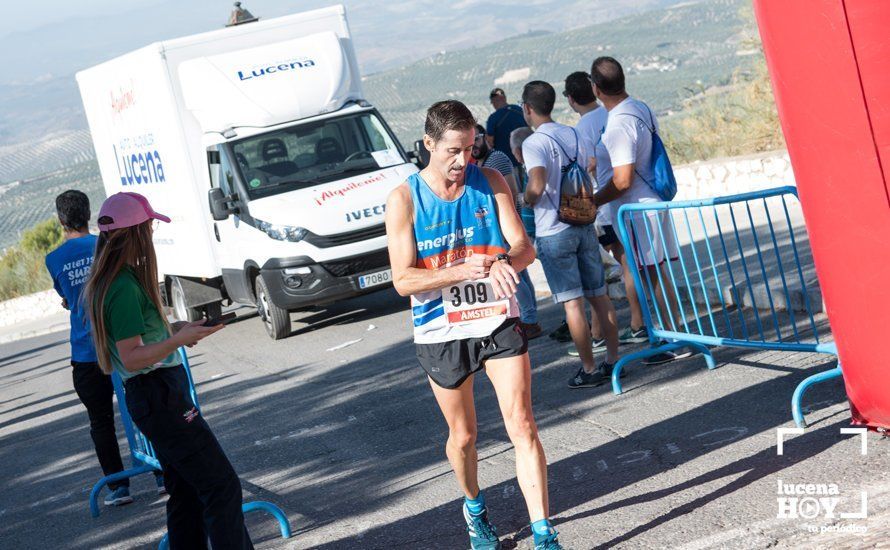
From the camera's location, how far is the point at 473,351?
498 centimetres

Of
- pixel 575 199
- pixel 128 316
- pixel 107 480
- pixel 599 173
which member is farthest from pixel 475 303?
pixel 599 173

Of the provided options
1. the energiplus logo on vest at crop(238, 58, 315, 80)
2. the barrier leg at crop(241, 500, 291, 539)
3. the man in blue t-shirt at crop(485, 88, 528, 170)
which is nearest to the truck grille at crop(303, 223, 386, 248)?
the man in blue t-shirt at crop(485, 88, 528, 170)

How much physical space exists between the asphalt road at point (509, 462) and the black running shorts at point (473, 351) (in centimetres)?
90

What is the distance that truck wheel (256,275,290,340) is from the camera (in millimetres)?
13008

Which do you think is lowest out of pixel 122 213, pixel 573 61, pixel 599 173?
pixel 599 173

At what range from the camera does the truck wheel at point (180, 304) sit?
15.3m

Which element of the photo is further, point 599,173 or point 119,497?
point 599,173

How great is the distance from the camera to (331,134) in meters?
13.4

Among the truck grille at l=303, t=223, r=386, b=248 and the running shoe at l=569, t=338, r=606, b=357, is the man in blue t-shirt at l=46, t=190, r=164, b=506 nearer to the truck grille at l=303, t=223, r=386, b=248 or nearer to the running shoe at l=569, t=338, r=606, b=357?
the running shoe at l=569, t=338, r=606, b=357

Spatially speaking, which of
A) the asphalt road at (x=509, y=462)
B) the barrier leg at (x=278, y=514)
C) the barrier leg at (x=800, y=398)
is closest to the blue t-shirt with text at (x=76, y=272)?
the asphalt road at (x=509, y=462)

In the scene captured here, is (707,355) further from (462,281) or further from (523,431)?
Result: (462,281)

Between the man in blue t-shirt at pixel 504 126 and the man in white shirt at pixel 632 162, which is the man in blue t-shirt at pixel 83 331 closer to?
the man in white shirt at pixel 632 162

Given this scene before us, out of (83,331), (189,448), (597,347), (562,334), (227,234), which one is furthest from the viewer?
(227,234)

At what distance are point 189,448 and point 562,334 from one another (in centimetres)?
538
